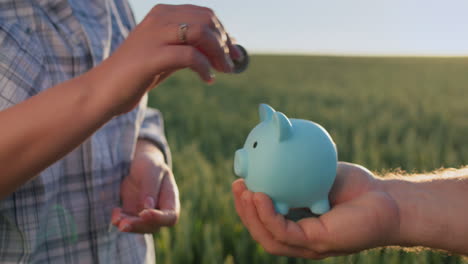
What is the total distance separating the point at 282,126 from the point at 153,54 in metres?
0.29

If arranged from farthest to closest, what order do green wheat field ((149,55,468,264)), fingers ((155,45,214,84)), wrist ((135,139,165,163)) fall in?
green wheat field ((149,55,468,264))
wrist ((135,139,165,163))
fingers ((155,45,214,84))

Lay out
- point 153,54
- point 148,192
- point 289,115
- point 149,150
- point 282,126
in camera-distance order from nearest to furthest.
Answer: point 153,54, point 282,126, point 148,192, point 149,150, point 289,115

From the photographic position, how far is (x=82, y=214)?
42.3 inches

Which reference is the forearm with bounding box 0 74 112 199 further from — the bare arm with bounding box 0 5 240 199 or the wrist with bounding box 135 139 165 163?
the wrist with bounding box 135 139 165 163

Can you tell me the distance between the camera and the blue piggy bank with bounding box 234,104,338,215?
91cm

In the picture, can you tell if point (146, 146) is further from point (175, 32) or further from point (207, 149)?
point (207, 149)

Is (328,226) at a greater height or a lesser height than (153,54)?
lesser

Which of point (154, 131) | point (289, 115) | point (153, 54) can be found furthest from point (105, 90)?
point (289, 115)

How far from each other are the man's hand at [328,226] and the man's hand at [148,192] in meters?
0.19

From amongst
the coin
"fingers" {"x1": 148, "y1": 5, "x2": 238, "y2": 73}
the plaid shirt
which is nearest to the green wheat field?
the plaid shirt

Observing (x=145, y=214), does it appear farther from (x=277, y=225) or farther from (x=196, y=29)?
(x=196, y=29)

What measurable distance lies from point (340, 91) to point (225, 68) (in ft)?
21.0

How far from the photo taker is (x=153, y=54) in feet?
2.34

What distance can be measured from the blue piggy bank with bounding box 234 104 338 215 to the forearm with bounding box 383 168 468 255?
17cm
